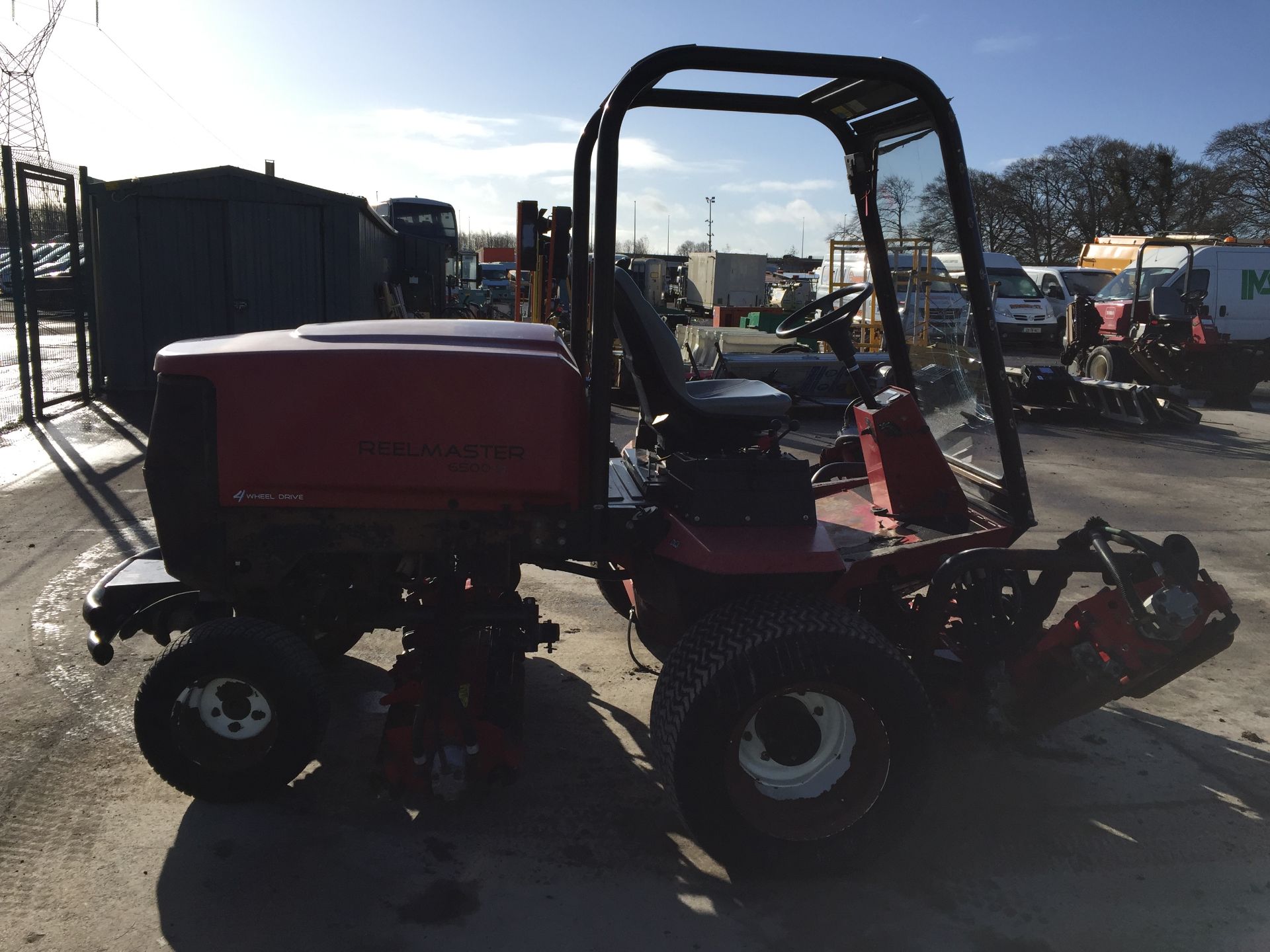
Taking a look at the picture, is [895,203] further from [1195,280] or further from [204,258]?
[1195,280]

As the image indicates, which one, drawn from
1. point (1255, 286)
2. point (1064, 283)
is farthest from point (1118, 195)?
point (1255, 286)

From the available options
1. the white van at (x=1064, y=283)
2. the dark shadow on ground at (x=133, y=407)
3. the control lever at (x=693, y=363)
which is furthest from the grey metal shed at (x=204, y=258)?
the white van at (x=1064, y=283)

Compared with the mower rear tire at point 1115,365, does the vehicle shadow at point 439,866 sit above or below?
below

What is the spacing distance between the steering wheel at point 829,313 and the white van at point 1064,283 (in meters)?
20.4

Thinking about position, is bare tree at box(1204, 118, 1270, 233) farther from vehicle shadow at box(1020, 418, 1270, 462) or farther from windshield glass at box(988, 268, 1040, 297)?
vehicle shadow at box(1020, 418, 1270, 462)

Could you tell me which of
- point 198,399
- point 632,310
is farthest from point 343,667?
point 632,310

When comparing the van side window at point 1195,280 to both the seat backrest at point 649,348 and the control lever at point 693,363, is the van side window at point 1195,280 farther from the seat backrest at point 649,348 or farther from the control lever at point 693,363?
the seat backrest at point 649,348

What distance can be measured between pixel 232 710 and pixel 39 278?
1115cm

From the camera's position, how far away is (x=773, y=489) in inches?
126

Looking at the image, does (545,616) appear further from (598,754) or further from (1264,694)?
(1264,694)

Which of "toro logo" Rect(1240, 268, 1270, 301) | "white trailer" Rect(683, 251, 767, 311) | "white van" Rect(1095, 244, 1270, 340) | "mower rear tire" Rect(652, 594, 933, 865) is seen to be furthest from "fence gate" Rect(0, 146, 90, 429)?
"white trailer" Rect(683, 251, 767, 311)

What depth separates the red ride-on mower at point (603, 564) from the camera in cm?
290

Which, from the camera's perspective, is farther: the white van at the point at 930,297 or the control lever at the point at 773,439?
the white van at the point at 930,297

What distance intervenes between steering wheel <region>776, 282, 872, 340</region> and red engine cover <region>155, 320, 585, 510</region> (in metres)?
1.59
